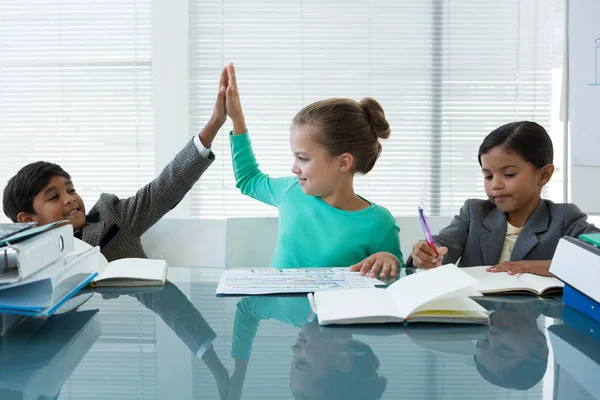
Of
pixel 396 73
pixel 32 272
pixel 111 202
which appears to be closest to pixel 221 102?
pixel 111 202

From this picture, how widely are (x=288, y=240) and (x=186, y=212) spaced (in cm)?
129

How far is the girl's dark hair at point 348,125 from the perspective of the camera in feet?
5.29

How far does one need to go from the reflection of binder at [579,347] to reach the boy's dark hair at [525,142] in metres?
0.76

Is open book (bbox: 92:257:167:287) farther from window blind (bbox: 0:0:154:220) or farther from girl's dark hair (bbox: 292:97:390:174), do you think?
window blind (bbox: 0:0:154:220)

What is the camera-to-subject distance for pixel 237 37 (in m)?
2.78

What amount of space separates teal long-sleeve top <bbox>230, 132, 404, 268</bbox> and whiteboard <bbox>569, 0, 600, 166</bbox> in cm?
135

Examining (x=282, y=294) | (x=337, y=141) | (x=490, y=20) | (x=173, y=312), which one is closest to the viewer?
(x=173, y=312)

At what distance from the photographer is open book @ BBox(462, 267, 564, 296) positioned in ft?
3.29

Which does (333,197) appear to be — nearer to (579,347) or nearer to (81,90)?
(579,347)

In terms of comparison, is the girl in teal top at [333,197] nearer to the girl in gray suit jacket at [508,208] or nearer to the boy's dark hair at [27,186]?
the girl in gray suit jacket at [508,208]

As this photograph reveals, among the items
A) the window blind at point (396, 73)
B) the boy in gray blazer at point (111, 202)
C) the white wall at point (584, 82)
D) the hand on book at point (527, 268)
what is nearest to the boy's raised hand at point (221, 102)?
the boy in gray blazer at point (111, 202)

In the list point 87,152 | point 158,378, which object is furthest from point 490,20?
point 158,378

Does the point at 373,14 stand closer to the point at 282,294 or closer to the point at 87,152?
the point at 87,152

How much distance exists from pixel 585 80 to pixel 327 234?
1.57m
